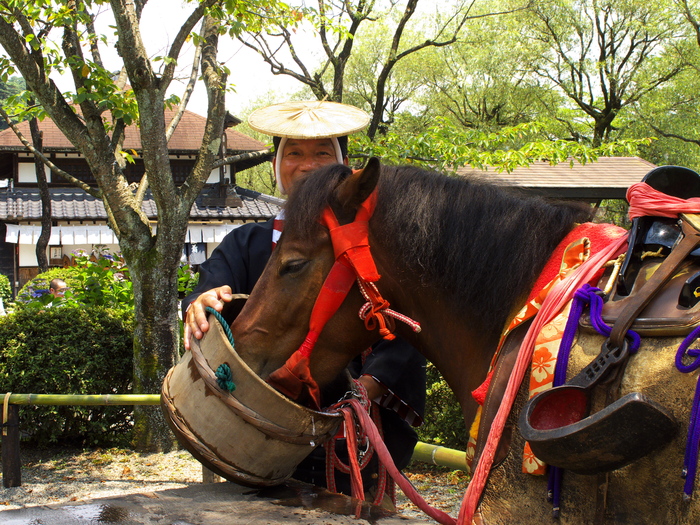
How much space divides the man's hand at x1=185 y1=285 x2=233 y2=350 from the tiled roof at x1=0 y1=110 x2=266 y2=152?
17.0 metres

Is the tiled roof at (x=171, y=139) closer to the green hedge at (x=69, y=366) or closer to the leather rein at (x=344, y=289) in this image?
the green hedge at (x=69, y=366)

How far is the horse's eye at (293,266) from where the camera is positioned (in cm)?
171

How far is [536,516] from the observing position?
47.6 inches

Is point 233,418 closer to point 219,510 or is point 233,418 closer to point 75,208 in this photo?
point 219,510

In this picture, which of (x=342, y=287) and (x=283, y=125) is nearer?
(x=342, y=287)

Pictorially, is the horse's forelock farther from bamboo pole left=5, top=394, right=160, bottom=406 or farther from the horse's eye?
bamboo pole left=5, top=394, right=160, bottom=406

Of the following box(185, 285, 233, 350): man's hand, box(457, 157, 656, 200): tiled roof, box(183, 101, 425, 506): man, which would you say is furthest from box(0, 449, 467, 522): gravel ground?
box(457, 157, 656, 200): tiled roof

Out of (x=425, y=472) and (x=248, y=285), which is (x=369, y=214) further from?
(x=425, y=472)

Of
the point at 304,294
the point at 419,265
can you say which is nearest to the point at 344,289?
the point at 304,294

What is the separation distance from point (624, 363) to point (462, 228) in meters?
0.65

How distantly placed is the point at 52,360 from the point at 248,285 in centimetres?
394

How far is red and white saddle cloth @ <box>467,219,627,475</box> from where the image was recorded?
4.06 feet

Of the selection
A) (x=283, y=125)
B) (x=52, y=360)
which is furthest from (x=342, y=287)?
(x=52, y=360)

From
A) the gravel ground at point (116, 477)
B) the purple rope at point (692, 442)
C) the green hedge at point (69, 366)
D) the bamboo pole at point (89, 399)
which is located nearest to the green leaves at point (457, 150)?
the gravel ground at point (116, 477)
